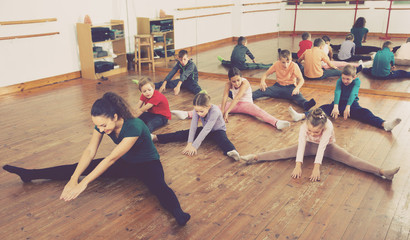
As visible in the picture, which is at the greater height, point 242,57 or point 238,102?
point 242,57

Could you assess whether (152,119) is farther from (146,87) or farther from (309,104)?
(309,104)

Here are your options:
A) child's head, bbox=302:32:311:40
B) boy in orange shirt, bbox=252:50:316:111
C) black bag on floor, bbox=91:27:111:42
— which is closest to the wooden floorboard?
boy in orange shirt, bbox=252:50:316:111

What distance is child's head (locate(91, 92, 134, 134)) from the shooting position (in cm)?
216

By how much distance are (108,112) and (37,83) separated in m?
4.23

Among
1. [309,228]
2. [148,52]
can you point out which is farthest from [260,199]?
[148,52]

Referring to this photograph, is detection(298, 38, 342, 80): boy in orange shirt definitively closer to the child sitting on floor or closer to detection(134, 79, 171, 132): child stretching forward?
the child sitting on floor

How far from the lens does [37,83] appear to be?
5777 millimetres

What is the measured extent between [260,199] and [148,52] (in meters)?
5.38

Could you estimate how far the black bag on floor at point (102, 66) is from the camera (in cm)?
630

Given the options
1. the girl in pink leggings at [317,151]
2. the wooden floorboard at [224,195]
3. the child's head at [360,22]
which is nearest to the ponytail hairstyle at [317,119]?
the girl in pink leggings at [317,151]

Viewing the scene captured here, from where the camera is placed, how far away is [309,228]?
6.94 ft

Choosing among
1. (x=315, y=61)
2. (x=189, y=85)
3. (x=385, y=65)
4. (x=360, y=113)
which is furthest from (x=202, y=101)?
(x=385, y=65)

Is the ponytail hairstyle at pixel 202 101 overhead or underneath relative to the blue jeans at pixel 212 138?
overhead

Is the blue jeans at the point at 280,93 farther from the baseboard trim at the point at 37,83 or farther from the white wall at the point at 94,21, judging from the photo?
the baseboard trim at the point at 37,83
